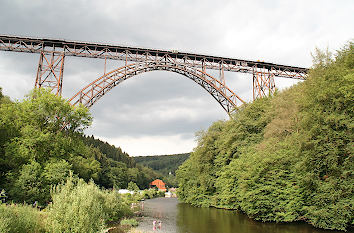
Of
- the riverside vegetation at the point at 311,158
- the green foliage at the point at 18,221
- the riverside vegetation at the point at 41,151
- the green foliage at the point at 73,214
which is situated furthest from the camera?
the riverside vegetation at the point at 41,151

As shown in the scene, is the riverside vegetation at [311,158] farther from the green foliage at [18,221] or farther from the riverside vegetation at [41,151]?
the green foliage at [18,221]

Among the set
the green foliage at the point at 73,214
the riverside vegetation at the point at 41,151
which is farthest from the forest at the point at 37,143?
the green foliage at the point at 73,214

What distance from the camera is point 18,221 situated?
10.9 m

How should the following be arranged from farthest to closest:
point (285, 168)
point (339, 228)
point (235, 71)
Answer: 1. point (235, 71)
2. point (285, 168)
3. point (339, 228)

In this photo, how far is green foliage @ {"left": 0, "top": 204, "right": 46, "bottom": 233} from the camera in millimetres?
9658

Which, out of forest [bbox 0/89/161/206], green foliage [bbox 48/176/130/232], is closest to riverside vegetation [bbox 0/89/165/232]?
forest [bbox 0/89/161/206]

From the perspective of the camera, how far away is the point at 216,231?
685 inches

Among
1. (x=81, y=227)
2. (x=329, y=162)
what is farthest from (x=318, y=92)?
(x=81, y=227)

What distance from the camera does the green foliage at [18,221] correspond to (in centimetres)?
966

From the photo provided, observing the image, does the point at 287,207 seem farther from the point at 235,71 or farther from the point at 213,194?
the point at 235,71

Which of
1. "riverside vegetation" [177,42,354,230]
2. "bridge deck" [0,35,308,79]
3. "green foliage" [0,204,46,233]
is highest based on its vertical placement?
"bridge deck" [0,35,308,79]

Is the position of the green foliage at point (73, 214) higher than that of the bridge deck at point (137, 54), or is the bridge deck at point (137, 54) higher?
the bridge deck at point (137, 54)

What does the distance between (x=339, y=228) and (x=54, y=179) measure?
2091 cm

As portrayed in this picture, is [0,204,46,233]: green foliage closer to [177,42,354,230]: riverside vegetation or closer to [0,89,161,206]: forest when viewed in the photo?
[0,89,161,206]: forest
